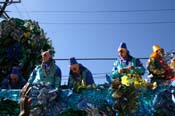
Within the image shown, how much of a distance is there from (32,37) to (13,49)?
67 centimetres

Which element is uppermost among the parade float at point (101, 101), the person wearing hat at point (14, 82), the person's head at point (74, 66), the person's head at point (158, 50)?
the person's head at point (158, 50)

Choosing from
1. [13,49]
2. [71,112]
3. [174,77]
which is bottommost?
[71,112]

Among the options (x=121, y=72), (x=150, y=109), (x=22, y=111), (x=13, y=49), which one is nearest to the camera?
(x=22, y=111)

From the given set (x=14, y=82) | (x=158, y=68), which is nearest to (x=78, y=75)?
(x=14, y=82)

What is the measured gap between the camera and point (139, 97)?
7441mm

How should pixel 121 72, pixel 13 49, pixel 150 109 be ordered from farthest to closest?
pixel 13 49
pixel 121 72
pixel 150 109

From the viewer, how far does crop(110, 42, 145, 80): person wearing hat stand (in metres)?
8.01

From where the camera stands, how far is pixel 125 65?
27.6 feet

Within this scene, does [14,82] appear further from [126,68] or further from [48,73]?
[126,68]

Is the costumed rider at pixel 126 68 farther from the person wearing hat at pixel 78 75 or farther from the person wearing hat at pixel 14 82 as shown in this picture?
the person wearing hat at pixel 14 82

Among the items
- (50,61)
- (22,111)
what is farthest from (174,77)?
(22,111)

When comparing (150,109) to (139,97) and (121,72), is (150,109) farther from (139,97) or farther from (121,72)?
(121,72)

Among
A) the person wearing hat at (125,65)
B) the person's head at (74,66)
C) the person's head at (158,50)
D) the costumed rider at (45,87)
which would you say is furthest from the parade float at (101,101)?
the person's head at (158,50)

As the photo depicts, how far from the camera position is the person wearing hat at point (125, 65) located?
8.01 m
